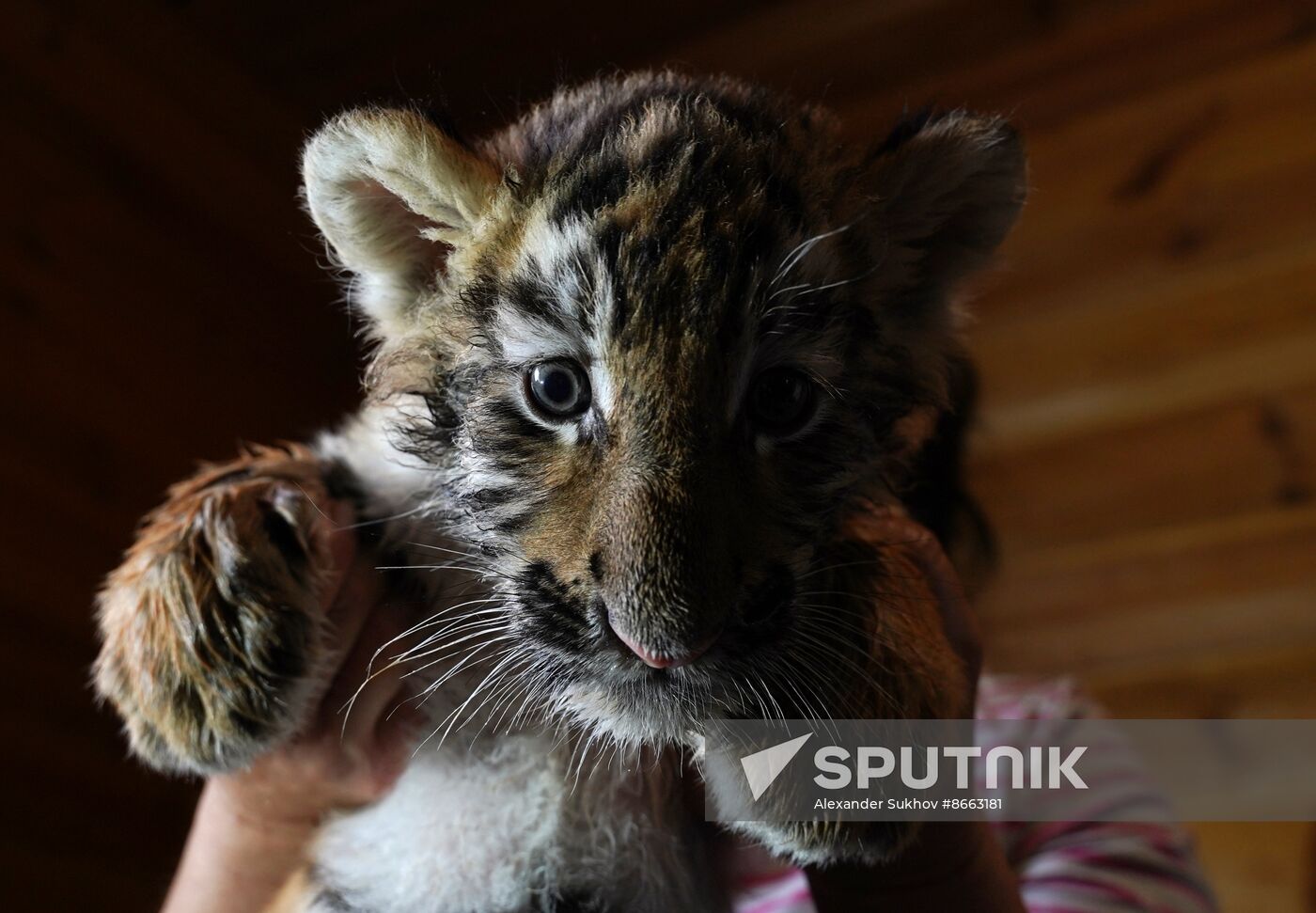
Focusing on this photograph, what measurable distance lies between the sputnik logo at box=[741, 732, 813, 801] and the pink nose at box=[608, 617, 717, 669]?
17 centimetres

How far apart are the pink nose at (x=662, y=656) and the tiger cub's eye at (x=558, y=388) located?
19 centimetres

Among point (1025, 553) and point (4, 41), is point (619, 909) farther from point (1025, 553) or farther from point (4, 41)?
point (1025, 553)

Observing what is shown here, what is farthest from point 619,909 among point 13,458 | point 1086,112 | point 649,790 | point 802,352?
point 1086,112

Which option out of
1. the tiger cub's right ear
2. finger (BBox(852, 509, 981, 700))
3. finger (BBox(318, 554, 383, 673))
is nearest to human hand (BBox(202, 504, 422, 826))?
finger (BBox(318, 554, 383, 673))

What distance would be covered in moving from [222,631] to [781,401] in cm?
53

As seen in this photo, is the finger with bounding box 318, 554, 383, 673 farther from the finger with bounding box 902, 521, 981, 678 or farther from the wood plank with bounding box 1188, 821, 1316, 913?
the wood plank with bounding box 1188, 821, 1316, 913

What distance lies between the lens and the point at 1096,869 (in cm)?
152

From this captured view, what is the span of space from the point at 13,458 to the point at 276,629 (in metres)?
1.27

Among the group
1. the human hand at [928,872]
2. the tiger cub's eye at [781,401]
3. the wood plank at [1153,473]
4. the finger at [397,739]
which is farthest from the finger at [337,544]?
the wood plank at [1153,473]

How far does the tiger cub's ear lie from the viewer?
3.41 ft

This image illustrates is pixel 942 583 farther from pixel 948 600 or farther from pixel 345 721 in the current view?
pixel 345 721

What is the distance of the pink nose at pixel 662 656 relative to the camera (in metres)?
0.79

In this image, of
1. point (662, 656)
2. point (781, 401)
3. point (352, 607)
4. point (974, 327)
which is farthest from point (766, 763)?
point (974, 327)

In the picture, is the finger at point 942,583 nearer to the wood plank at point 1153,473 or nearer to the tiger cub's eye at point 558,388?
the tiger cub's eye at point 558,388
